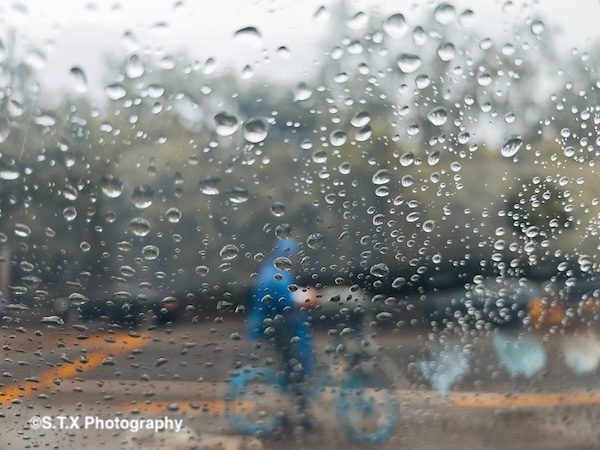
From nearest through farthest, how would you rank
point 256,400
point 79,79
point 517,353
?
point 79,79, point 256,400, point 517,353

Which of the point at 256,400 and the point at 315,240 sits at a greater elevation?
the point at 315,240

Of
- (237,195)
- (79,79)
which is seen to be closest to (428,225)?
(237,195)

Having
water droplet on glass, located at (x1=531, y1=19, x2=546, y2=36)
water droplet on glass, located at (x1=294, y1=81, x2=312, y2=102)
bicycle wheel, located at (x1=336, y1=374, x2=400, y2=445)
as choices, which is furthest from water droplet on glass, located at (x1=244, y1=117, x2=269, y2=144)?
water droplet on glass, located at (x1=531, y1=19, x2=546, y2=36)

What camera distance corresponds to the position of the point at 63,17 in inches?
54.1

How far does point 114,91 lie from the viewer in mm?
1378

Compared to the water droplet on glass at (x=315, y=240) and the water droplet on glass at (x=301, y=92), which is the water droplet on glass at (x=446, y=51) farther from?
the water droplet on glass at (x=315, y=240)

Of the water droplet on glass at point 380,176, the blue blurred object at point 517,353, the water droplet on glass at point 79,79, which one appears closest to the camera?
the water droplet on glass at point 79,79

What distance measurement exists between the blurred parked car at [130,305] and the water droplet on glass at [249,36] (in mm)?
649

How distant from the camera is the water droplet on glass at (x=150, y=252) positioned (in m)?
1.41

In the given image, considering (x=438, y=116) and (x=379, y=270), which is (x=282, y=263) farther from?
(x=438, y=116)

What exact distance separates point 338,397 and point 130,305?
59 cm

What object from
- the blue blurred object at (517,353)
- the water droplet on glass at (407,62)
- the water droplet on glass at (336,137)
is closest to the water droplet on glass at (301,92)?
the water droplet on glass at (336,137)

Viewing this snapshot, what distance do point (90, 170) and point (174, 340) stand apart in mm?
466

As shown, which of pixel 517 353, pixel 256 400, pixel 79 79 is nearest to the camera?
pixel 79 79
